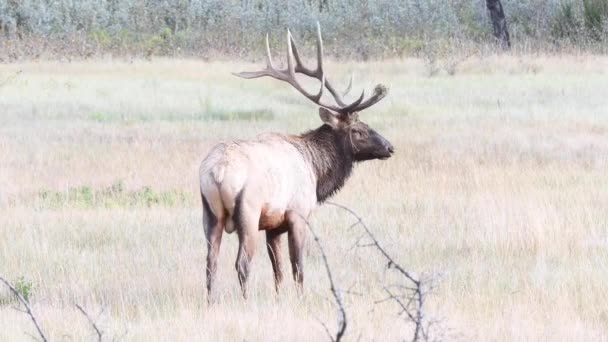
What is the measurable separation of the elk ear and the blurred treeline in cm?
1637

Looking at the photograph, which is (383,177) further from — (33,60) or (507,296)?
(33,60)

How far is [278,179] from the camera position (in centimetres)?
686

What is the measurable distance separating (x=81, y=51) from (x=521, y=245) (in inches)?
783

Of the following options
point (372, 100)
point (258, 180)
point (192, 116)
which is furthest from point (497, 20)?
point (258, 180)

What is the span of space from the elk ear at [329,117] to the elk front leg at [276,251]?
112 cm

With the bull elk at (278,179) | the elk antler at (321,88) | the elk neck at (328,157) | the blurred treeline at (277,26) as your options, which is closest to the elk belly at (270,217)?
the bull elk at (278,179)

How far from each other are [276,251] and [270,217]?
496 mm

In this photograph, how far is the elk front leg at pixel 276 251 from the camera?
719 cm

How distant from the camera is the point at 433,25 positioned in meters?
30.1

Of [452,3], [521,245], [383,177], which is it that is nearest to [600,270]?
[521,245]

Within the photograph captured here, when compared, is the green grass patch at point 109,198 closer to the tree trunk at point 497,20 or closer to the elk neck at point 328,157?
the elk neck at point 328,157

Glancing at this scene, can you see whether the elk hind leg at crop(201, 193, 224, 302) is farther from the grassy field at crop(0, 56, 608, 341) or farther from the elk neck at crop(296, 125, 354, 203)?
the elk neck at crop(296, 125, 354, 203)

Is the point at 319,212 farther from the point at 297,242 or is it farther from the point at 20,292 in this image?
the point at 20,292

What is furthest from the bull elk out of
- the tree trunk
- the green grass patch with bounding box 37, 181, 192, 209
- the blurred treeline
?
the tree trunk
